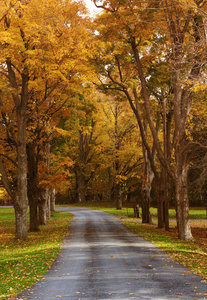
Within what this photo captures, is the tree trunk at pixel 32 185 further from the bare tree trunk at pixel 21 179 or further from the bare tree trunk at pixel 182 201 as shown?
the bare tree trunk at pixel 182 201

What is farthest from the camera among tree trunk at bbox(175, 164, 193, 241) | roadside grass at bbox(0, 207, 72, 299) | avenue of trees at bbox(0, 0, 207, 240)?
tree trunk at bbox(175, 164, 193, 241)

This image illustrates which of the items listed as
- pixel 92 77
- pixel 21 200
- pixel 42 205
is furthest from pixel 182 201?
pixel 42 205

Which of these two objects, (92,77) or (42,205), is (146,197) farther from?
(92,77)

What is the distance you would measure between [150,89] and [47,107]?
20.2 ft

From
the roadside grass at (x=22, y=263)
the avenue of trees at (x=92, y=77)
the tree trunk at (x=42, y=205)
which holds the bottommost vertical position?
the roadside grass at (x=22, y=263)

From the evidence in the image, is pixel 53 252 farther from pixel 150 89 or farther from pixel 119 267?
pixel 150 89

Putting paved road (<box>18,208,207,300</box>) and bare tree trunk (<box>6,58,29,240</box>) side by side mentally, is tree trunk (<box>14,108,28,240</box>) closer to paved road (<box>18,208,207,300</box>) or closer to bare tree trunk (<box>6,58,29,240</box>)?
bare tree trunk (<box>6,58,29,240</box>)

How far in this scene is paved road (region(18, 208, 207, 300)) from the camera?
22.0 ft

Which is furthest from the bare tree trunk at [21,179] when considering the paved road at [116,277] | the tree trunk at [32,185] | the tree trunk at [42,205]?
the tree trunk at [42,205]

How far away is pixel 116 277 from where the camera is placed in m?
8.12

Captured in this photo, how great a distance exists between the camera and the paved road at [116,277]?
671cm

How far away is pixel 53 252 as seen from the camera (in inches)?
472

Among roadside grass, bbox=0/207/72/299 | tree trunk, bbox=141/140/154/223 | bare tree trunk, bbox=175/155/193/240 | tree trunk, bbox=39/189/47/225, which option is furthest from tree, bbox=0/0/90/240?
tree trunk, bbox=141/140/154/223

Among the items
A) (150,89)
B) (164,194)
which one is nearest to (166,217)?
(164,194)
